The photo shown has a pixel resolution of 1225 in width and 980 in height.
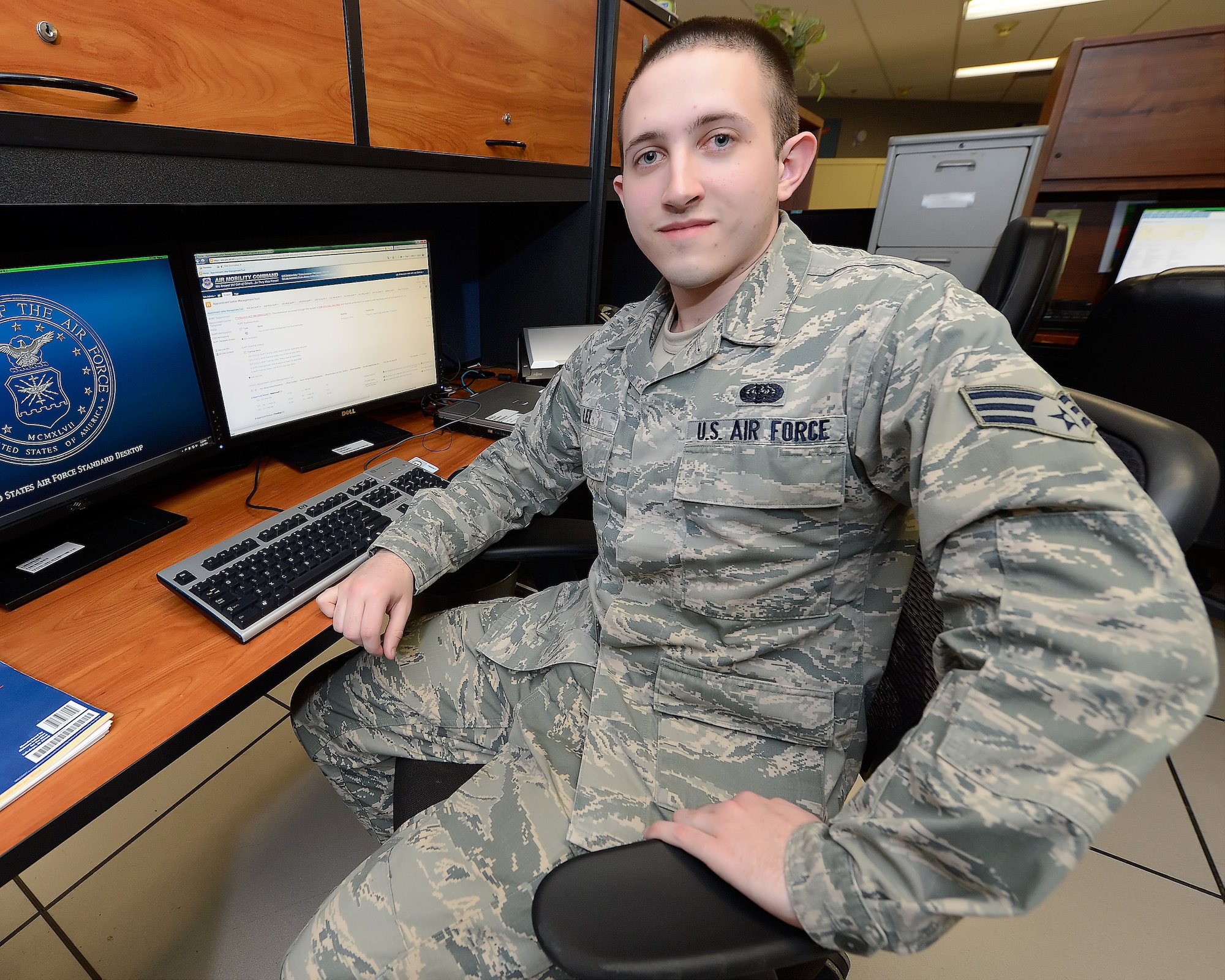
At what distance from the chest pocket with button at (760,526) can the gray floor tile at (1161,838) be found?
967mm

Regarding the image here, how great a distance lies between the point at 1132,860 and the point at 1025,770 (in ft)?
3.80

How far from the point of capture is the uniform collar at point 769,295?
751 millimetres

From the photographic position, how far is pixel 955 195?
2475 mm

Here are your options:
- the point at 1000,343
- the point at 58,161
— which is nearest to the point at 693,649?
the point at 1000,343

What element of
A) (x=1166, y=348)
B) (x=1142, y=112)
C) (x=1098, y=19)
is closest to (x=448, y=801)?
(x=1166, y=348)

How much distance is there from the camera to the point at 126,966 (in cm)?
98

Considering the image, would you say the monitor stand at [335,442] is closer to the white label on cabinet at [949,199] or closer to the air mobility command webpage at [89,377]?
the air mobility command webpage at [89,377]

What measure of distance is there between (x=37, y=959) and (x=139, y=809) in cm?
26

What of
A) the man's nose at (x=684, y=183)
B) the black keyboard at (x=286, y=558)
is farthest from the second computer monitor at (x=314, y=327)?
the man's nose at (x=684, y=183)

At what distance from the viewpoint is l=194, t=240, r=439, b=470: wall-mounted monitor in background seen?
1.02m

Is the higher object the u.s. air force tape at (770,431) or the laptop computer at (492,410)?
the u.s. air force tape at (770,431)

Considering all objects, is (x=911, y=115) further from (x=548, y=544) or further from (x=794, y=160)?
(x=548, y=544)

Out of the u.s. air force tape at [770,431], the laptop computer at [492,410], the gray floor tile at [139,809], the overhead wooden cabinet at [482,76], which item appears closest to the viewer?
the u.s. air force tape at [770,431]

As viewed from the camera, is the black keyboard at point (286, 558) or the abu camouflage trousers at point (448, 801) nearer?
the abu camouflage trousers at point (448, 801)
